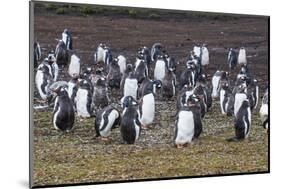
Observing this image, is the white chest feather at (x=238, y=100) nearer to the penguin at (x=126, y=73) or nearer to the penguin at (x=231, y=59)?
the penguin at (x=231, y=59)

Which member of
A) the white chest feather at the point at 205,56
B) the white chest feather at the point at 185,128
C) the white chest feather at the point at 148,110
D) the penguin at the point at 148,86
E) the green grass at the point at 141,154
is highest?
the white chest feather at the point at 205,56

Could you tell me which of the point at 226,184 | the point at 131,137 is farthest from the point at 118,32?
the point at 226,184

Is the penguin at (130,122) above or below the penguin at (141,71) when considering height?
below

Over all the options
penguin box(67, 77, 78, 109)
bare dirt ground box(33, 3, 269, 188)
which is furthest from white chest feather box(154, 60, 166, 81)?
penguin box(67, 77, 78, 109)

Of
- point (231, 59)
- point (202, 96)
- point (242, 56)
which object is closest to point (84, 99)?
point (202, 96)

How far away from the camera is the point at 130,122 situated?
465 cm

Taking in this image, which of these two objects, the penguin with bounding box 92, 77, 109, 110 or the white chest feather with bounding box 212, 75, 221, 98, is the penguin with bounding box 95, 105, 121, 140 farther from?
the white chest feather with bounding box 212, 75, 221, 98

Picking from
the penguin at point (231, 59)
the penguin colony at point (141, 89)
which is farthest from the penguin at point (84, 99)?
the penguin at point (231, 59)

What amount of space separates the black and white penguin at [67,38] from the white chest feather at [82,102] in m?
0.35

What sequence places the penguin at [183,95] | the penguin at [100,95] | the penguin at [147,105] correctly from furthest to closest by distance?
1. the penguin at [183,95]
2. the penguin at [147,105]
3. the penguin at [100,95]

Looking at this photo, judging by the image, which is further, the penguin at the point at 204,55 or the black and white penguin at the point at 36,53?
the penguin at the point at 204,55

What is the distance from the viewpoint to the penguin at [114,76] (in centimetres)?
462

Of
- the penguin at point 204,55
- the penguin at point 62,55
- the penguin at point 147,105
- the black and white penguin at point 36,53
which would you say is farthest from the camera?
the penguin at point 204,55

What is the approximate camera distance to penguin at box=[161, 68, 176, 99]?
4785 mm
